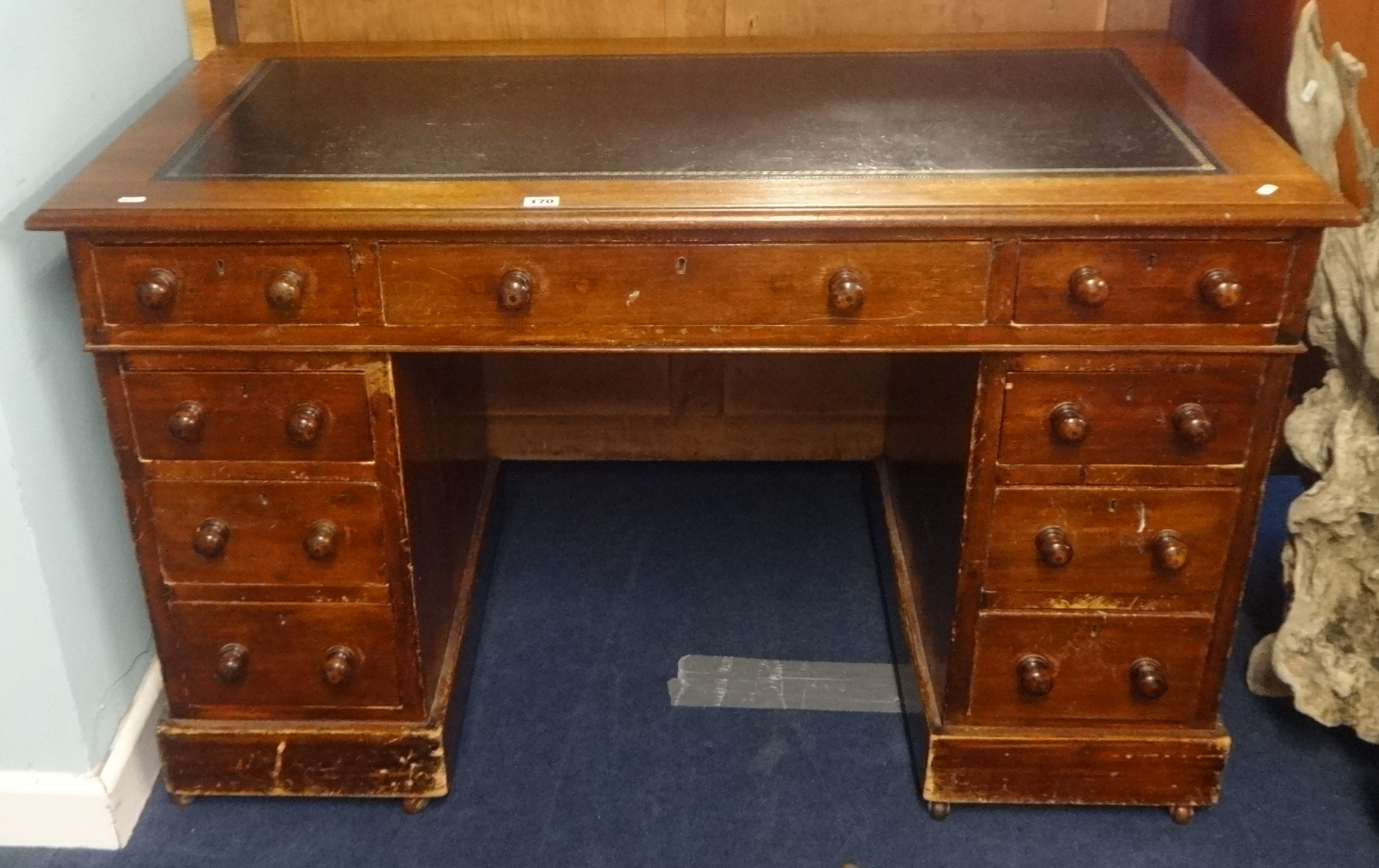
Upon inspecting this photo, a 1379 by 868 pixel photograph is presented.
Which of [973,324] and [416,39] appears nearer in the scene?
[973,324]

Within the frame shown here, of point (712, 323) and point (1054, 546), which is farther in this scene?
point (1054, 546)

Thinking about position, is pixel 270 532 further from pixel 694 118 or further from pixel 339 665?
pixel 694 118

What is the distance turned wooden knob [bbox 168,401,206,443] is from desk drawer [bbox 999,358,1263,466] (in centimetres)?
91

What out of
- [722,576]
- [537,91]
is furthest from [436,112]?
[722,576]

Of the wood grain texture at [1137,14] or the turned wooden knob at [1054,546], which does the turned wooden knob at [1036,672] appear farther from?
the wood grain texture at [1137,14]

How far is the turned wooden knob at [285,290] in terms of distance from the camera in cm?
140

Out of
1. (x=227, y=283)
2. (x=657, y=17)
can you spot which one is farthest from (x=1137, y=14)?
(x=227, y=283)

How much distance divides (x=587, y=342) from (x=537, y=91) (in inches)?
18.7

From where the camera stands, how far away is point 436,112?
1684mm

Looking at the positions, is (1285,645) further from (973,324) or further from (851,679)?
(973,324)

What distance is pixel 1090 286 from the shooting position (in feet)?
4.57

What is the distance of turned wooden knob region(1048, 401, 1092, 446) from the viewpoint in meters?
1.48

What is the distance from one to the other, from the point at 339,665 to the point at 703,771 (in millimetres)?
517

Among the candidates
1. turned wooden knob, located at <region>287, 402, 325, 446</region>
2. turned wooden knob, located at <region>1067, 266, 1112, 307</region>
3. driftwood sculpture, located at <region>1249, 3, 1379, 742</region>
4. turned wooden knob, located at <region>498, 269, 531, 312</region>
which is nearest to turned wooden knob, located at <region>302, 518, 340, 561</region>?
turned wooden knob, located at <region>287, 402, 325, 446</region>
